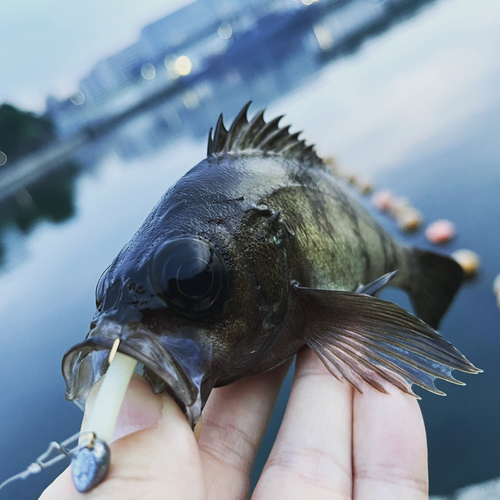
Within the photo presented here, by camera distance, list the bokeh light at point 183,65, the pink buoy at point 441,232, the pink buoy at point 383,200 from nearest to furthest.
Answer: the pink buoy at point 441,232 < the pink buoy at point 383,200 < the bokeh light at point 183,65

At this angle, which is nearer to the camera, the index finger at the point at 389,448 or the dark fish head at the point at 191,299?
the dark fish head at the point at 191,299

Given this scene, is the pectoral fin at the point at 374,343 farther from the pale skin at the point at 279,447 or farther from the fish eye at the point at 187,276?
the fish eye at the point at 187,276

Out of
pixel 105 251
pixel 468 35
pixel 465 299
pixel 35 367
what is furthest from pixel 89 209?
pixel 468 35

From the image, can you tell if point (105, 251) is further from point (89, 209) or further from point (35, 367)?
point (89, 209)

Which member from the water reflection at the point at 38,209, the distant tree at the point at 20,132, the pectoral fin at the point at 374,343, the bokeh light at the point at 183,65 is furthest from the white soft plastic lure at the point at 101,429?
the bokeh light at the point at 183,65

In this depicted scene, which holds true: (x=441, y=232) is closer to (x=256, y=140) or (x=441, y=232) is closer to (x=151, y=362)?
(x=256, y=140)

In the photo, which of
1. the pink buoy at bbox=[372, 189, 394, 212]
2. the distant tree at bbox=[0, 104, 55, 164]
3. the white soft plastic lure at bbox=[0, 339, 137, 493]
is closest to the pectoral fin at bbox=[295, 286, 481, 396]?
the white soft plastic lure at bbox=[0, 339, 137, 493]

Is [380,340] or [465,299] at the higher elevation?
[380,340]
